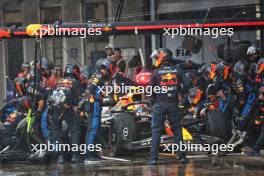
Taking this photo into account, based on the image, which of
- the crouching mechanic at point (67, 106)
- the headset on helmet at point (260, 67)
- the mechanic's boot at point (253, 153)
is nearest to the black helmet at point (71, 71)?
the crouching mechanic at point (67, 106)

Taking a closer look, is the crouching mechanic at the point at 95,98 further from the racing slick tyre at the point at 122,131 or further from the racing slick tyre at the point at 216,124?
the racing slick tyre at the point at 216,124

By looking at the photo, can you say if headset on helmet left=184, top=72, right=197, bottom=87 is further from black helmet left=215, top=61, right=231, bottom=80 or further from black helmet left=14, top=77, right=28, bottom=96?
black helmet left=14, top=77, right=28, bottom=96

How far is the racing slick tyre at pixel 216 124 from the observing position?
13.6 metres

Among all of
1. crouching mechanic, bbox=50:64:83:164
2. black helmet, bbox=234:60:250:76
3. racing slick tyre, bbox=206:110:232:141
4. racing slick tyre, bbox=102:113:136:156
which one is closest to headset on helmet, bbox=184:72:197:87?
black helmet, bbox=234:60:250:76

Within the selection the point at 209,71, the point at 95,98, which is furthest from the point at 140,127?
the point at 209,71

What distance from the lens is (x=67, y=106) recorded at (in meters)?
13.7

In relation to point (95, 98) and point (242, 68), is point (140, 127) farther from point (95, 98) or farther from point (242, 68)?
point (242, 68)

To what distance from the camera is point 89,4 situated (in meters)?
24.3

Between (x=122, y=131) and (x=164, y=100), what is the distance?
4.95 feet

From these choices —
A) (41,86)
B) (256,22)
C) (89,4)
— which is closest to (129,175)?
(41,86)

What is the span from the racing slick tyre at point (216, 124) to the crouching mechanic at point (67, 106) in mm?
2426

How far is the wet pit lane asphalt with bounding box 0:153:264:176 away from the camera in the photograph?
465 inches

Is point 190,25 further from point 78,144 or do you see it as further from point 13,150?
point 13,150

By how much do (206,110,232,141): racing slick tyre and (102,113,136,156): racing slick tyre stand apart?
141 cm
